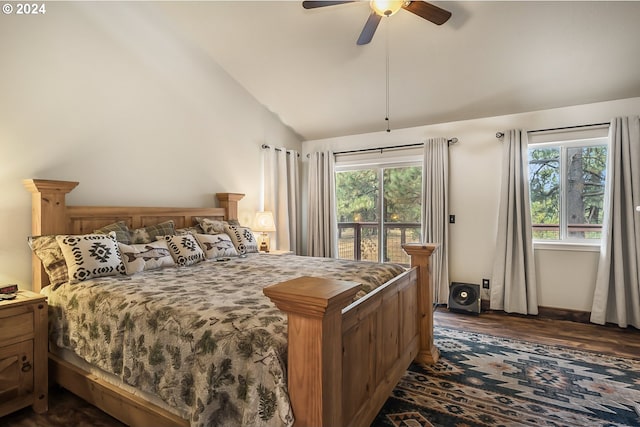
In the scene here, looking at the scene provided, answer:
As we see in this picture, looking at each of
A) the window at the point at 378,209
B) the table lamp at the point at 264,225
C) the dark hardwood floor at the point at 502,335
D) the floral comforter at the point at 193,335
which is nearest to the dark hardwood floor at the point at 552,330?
the dark hardwood floor at the point at 502,335

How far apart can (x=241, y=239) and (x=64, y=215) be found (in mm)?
1496

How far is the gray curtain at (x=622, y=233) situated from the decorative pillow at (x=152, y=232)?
14.0 feet

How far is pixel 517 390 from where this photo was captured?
2.21 meters

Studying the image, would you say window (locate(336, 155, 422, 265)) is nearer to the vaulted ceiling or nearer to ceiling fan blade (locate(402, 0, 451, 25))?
the vaulted ceiling

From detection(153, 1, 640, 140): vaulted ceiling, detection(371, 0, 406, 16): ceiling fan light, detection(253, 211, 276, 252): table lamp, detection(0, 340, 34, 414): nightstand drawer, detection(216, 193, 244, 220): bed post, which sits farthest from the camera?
detection(253, 211, 276, 252): table lamp

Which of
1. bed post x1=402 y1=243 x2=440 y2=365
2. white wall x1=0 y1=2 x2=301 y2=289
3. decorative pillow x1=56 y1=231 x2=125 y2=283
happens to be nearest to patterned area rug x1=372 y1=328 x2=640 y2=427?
bed post x1=402 y1=243 x2=440 y2=365

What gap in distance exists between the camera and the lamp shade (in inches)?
171

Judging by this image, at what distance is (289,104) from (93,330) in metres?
3.54

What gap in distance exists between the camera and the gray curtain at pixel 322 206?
4.96m

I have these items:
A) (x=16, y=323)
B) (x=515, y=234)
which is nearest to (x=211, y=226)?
(x=16, y=323)

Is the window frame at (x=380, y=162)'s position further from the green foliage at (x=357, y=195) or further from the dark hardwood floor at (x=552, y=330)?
the dark hardwood floor at (x=552, y=330)

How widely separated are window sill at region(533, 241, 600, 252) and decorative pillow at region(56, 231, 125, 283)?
13.5 feet

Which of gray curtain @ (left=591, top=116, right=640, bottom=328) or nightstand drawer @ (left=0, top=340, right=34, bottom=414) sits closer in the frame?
nightstand drawer @ (left=0, top=340, right=34, bottom=414)

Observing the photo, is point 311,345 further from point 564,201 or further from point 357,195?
point 357,195
